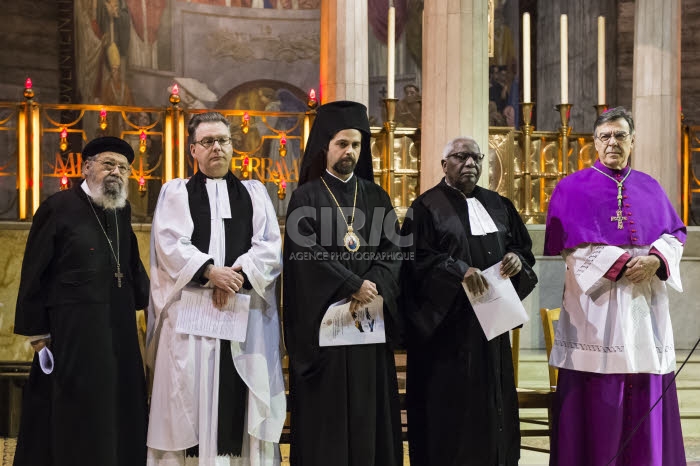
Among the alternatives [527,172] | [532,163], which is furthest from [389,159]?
[532,163]

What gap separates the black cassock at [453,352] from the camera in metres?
4.40

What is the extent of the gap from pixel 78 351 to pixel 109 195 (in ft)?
2.62

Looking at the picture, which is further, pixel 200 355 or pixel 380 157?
pixel 380 157

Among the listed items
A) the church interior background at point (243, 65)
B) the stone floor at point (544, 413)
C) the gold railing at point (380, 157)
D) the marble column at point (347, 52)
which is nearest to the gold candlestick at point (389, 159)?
the gold railing at point (380, 157)

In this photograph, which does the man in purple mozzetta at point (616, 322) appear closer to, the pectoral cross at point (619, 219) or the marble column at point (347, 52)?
the pectoral cross at point (619, 219)

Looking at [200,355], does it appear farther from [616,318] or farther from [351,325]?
[616,318]

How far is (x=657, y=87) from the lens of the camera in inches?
307

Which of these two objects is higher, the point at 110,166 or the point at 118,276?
the point at 110,166

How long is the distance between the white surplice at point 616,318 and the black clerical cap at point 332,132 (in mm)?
1242

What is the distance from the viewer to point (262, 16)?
12914 mm

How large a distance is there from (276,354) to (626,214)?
1.97 m

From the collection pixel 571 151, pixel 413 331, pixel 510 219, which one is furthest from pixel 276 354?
pixel 571 151

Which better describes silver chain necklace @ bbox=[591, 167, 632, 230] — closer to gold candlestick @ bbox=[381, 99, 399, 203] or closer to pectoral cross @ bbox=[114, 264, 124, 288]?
pectoral cross @ bbox=[114, 264, 124, 288]

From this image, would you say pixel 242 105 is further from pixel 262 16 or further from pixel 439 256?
pixel 439 256
